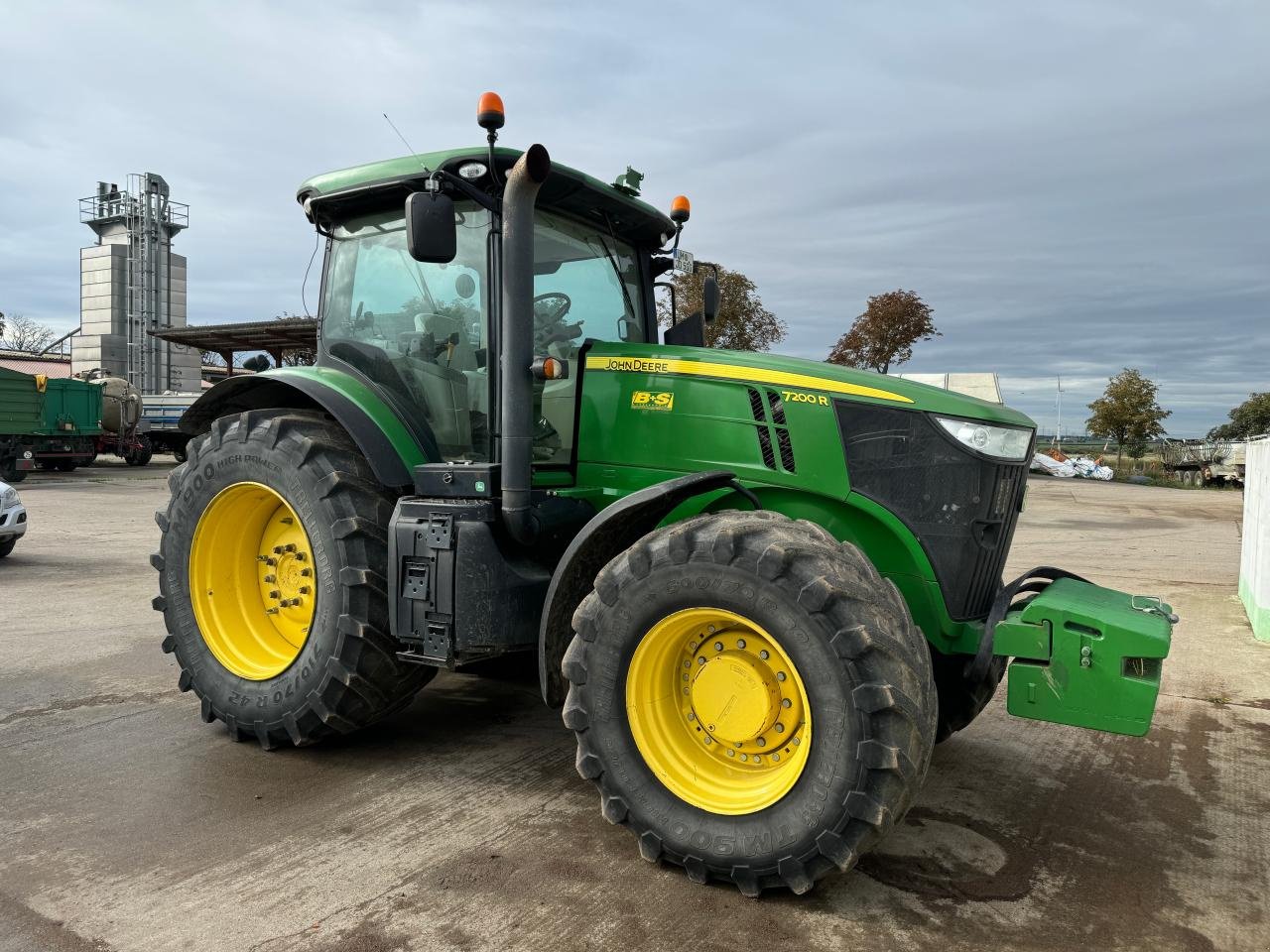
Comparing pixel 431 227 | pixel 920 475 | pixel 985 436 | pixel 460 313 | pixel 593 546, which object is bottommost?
A: pixel 593 546

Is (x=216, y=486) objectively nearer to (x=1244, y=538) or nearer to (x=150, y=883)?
(x=150, y=883)

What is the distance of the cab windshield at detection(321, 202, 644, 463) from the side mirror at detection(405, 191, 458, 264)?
396 mm

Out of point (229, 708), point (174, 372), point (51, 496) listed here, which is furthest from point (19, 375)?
point (229, 708)

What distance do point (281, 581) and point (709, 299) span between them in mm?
2725

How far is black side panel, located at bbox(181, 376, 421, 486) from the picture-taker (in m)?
4.03

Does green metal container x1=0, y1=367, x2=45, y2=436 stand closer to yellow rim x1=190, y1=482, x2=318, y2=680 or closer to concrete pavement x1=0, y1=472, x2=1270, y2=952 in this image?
concrete pavement x1=0, y1=472, x2=1270, y2=952

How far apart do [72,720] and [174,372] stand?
1529 inches

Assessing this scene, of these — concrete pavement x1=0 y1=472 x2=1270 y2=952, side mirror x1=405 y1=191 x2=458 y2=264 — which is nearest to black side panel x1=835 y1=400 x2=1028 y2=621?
concrete pavement x1=0 y1=472 x2=1270 y2=952

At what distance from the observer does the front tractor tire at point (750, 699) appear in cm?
275

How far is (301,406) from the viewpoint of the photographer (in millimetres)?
4789

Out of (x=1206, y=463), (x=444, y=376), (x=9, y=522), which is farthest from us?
(x=1206, y=463)

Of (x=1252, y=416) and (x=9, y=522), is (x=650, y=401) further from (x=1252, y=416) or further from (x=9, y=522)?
(x=1252, y=416)

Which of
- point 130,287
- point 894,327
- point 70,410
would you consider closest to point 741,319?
point 894,327

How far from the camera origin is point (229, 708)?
426cm
